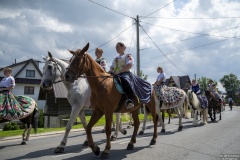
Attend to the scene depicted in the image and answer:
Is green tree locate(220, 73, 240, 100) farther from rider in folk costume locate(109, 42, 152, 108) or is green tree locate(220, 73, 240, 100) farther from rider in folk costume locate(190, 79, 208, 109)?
rider in folk costume locate(109, 42, 152, 108)

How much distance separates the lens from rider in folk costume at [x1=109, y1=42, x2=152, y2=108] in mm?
5781

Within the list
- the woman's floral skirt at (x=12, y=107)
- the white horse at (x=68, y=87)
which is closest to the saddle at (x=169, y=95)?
the white horse at (x=68, y=87)

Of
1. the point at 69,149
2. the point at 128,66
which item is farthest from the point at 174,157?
the point at 69,149

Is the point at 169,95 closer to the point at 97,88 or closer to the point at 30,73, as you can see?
the point at 97,88

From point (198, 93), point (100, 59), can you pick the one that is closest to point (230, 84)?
point (198, 93)

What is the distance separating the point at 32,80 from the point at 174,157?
4344 centimetres

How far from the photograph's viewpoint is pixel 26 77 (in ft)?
145

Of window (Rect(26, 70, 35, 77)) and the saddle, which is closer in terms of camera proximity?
the saddle

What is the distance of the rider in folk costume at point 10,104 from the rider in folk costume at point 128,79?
141 inches

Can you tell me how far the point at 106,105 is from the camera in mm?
5234

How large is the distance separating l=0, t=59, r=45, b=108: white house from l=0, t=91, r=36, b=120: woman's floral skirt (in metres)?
38.0

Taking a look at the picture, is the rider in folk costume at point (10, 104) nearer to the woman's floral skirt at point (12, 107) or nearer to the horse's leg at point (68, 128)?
the woman's floral skirt at point (12, 107)

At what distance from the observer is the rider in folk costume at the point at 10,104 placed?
7.60 metres

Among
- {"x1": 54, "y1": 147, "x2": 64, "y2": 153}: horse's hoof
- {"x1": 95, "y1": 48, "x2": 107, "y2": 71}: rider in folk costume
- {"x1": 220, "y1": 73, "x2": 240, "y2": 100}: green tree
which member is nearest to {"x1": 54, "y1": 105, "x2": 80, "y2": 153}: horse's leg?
{"x1": 54, "y1": 147, "x2": 64, "y2": 153}: horse's hoof
